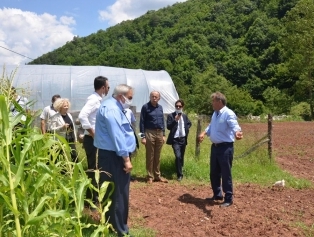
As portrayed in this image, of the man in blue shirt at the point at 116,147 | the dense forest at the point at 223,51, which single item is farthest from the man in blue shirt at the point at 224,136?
the dense forest at the point at 223,51

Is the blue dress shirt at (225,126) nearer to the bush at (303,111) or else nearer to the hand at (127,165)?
the hand at (127,165)

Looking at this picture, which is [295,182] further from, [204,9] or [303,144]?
[204,9]

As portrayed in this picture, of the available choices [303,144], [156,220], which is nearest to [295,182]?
[156,220]

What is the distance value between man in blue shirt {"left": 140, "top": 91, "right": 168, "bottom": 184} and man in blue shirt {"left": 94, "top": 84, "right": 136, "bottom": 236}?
315 cm

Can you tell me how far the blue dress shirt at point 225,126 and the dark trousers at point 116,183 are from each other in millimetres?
2135

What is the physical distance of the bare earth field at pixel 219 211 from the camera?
17.4ft

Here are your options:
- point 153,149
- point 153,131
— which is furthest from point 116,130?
point 153,149

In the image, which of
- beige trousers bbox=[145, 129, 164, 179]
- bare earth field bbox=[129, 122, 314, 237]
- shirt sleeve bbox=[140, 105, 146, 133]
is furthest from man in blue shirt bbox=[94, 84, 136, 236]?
beige trousers bbox=[145, 129, 164, 179]

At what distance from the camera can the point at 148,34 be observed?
2557 inches

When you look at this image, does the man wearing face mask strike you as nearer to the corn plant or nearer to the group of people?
the group of people

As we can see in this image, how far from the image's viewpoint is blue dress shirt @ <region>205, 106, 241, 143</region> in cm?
605

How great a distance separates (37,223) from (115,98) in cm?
283

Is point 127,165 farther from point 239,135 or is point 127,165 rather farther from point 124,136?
point 239,135

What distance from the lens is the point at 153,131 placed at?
7898mm
